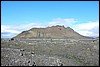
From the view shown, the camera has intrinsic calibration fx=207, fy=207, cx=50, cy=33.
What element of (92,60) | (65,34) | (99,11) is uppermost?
(99,11)

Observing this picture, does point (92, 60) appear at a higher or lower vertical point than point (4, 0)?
lower

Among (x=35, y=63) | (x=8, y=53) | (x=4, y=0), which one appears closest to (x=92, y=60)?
(x=35, y=63)

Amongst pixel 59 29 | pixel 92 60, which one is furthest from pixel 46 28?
pixel 92 60

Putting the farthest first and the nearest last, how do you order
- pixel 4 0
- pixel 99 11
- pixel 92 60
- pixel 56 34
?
pixel 56 34, pixel 92 60, pixel 99 11, pixel 4 0

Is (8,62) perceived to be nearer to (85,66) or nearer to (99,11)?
(85,66)

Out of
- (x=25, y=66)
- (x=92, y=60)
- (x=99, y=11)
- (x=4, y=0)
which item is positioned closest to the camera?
(x=25, y=66)

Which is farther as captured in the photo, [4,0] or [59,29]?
[59,29]

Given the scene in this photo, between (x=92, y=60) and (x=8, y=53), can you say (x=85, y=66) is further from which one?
(x=8, y=53)
